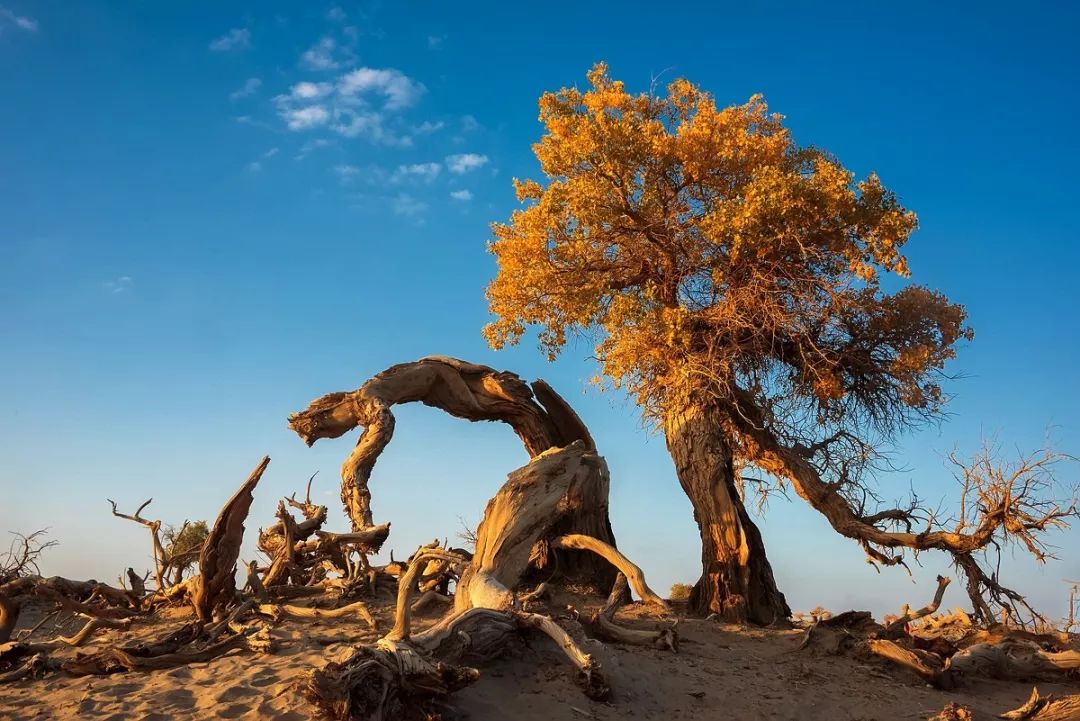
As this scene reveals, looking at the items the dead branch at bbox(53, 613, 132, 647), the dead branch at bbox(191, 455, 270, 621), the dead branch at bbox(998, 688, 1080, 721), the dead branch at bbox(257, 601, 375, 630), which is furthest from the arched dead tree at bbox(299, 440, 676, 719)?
the dead branch at bbox(53, 613, 132, 647)

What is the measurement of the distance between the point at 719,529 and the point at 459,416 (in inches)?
215

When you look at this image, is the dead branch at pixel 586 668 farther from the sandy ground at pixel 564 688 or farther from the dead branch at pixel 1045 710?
the dead branch at pixel 1045 710

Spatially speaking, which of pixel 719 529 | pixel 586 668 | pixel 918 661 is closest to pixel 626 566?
pixel 719 529

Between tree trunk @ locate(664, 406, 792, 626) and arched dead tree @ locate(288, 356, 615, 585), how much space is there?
163 centimetres

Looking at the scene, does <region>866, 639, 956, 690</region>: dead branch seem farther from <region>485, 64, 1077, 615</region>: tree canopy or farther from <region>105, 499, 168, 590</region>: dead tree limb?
<region>105, 499, 168, 590</region>: dead tree limb

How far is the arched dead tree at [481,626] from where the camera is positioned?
22.2 feet

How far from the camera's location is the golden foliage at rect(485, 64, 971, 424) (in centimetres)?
1362

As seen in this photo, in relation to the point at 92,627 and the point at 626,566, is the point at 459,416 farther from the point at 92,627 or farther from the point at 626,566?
the point at 92,627

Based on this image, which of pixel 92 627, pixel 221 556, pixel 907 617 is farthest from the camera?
pixel 907 617

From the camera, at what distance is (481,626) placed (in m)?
8.49

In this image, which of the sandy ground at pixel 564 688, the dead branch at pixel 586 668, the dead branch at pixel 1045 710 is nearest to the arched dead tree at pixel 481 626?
the dead branch at pixel 586 668

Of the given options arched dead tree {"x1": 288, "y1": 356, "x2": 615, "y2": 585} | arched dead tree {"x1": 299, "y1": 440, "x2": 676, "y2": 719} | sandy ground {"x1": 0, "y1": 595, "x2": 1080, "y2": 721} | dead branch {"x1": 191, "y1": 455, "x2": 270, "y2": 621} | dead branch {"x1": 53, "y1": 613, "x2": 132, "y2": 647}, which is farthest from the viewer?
arched dead tree {"x1": 288, "y1": 356, "x2": 615, "y2": 585}

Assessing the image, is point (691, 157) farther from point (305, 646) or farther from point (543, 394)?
point (305, 646)

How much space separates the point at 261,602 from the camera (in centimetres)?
1138
